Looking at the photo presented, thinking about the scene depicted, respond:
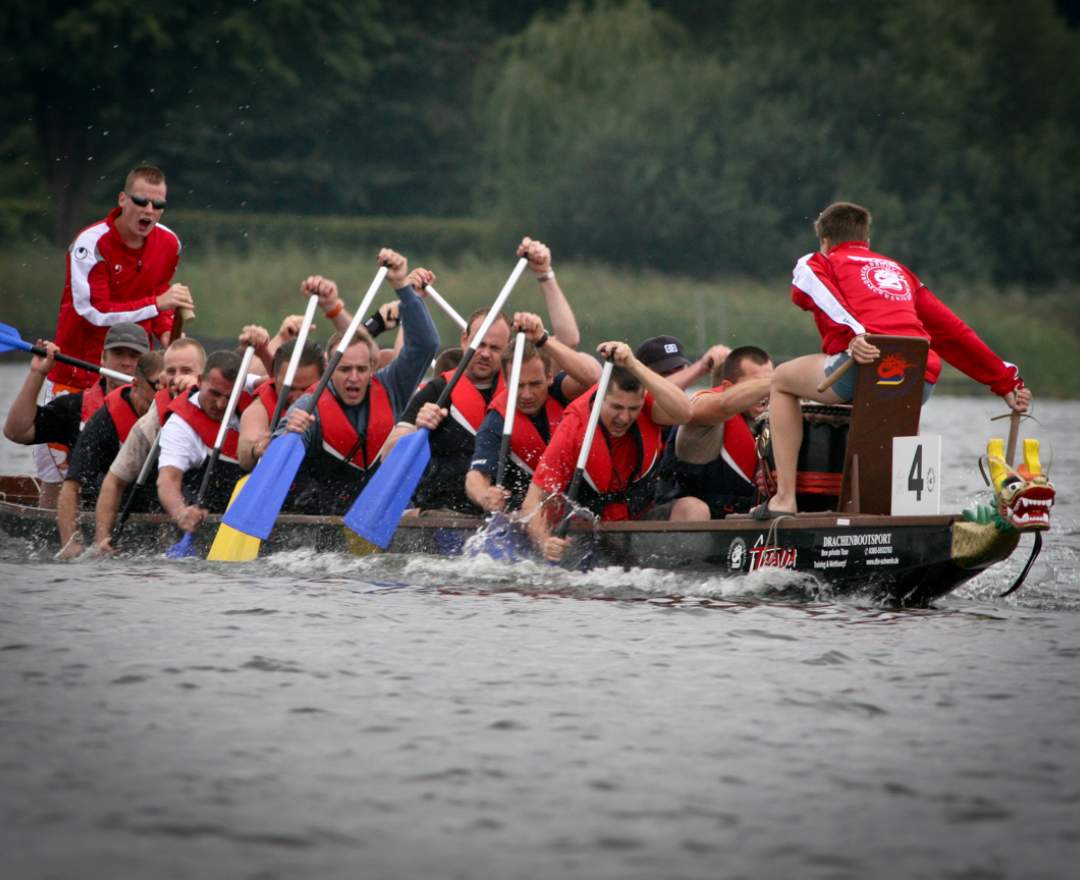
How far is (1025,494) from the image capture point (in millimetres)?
6312

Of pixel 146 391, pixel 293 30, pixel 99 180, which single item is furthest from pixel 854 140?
pixel 146 391

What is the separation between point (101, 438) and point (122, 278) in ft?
3.30

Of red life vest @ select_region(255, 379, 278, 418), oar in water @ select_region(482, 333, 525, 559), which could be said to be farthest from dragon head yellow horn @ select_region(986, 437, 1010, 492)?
red life vest @ select_region(255, 379, 278, 418)

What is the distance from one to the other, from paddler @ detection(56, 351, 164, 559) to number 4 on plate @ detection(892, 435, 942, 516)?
3695mm

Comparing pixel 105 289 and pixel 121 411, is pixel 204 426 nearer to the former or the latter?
pixel 121 411

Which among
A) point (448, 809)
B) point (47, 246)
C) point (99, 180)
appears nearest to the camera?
point (448, 809)

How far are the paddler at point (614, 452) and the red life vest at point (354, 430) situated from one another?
3.42 feet

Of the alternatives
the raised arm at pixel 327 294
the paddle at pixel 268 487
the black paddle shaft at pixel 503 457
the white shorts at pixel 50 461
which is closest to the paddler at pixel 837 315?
the black paddle shaft at pixel 503 457

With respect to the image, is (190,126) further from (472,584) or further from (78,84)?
(472,584)

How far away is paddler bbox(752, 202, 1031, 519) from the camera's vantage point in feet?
22.8

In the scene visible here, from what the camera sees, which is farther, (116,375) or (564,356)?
(116,375)

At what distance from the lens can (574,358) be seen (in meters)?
8.00

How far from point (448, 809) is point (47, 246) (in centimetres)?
3054

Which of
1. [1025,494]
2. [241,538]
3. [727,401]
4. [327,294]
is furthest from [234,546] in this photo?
[1025,494]
